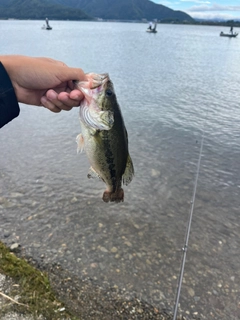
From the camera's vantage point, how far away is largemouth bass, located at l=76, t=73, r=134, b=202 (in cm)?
275

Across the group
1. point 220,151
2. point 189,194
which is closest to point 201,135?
point 220,151

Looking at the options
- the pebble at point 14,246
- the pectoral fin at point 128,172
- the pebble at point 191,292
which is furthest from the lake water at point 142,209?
the pectoral fin at point 128,172

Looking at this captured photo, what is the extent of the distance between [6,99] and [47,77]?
0.54 metres

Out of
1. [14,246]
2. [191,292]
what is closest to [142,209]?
[191,292]

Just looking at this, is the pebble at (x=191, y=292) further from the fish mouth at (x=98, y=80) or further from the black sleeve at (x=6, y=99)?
the black sleeve at (x=6, y=99)

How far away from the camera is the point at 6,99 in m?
2.67

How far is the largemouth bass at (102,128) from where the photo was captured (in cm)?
275

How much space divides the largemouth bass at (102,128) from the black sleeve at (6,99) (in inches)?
25.2

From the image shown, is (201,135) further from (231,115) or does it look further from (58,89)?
(58,89)

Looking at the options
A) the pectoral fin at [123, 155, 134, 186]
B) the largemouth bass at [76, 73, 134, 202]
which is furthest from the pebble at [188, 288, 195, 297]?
the largemouth bass at [76, 73, 134, 202]

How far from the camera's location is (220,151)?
9344 millimetres

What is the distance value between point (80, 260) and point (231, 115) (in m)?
10.4

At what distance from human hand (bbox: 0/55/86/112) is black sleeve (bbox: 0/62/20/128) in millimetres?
330

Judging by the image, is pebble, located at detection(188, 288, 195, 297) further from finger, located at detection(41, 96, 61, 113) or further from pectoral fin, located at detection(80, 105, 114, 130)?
finger, located at detection(41, 96, 61, 113)
